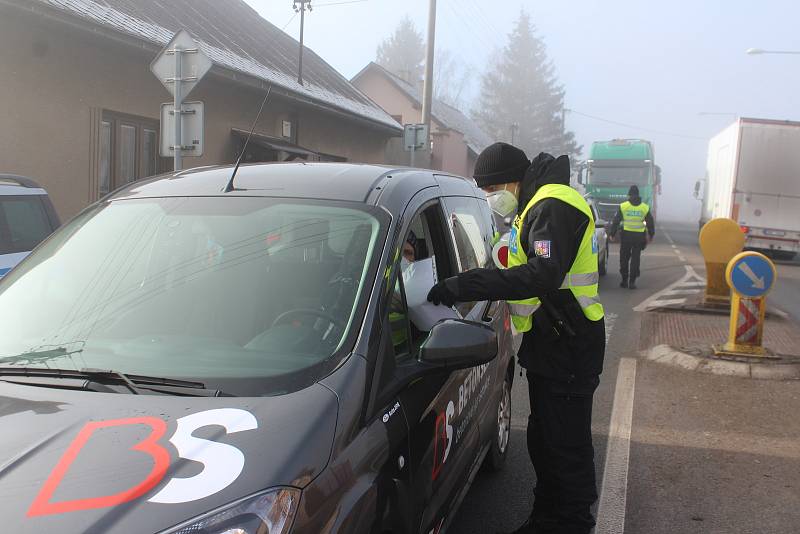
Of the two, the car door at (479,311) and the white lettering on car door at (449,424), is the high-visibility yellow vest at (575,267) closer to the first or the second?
the car door at (479,311)

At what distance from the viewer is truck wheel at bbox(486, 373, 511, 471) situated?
13.5 ft

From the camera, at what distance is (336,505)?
178 centimetres

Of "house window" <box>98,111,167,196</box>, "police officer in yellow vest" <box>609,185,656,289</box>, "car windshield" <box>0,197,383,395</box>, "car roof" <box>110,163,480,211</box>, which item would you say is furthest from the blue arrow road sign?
"house window" <box>98,111,167,196</box>

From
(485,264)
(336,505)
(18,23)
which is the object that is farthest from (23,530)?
(18,23)

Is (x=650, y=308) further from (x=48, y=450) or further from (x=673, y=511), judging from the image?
(x=48, y=450)

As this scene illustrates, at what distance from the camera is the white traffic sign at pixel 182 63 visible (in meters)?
7.22

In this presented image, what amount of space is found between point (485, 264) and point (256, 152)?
37.1ft

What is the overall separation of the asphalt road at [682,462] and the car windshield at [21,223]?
438 cm

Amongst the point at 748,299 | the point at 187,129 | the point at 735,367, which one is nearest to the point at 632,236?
the point at 748,299

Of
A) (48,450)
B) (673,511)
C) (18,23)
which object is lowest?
(673,511)

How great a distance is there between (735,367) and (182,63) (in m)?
6.36

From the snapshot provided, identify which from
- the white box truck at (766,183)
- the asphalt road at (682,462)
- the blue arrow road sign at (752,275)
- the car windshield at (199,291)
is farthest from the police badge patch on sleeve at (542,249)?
the white box truck at (766,183)

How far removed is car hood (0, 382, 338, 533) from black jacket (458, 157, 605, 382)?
4.01ft

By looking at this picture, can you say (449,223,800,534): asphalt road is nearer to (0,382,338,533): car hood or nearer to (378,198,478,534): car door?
(378,198,478,534): car door
